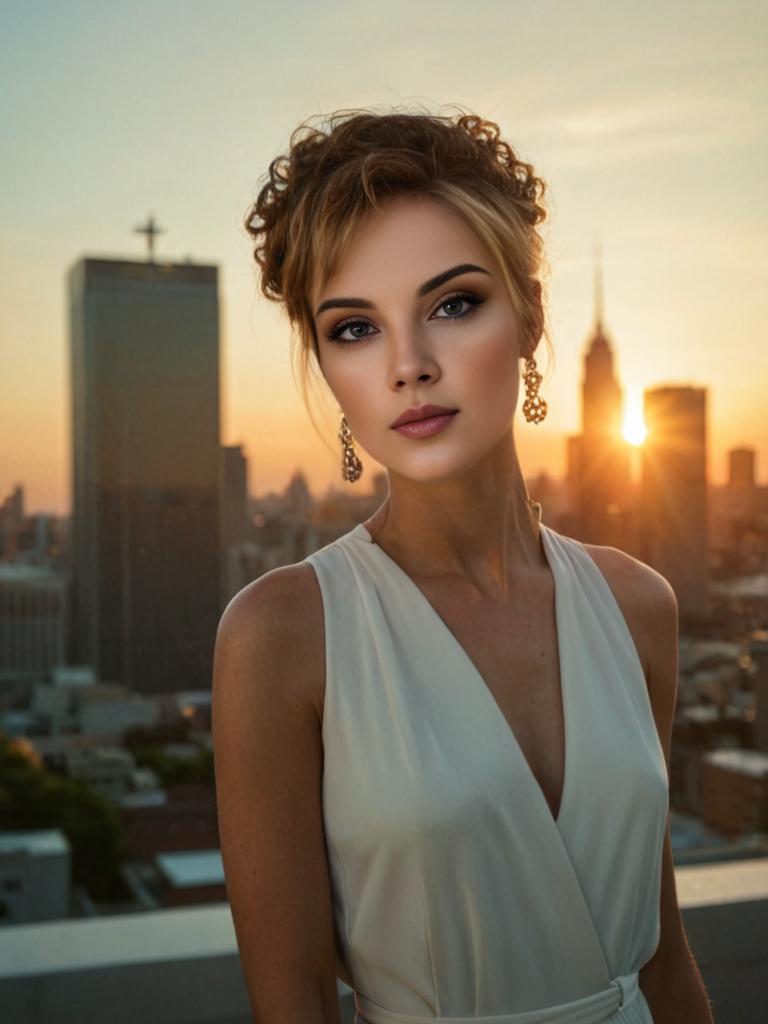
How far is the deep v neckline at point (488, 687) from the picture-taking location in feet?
3.33

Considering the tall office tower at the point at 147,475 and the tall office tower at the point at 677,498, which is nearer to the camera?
the tall office tower at the point at 147,475

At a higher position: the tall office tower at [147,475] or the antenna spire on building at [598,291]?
the antenna spire on building at [598,291]

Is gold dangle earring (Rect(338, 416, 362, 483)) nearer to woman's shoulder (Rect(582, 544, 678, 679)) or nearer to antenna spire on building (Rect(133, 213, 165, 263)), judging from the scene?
woman's shoulder (Rect(582, 544, 678, 679))

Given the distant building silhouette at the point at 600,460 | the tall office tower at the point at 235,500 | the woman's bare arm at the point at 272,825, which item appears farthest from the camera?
the distant building silhouette at the point at 600,460

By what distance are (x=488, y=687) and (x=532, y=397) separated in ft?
1.04

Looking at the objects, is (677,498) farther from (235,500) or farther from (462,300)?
(462,300)

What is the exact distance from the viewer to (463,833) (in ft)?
3.16

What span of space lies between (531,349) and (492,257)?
13 centimetres

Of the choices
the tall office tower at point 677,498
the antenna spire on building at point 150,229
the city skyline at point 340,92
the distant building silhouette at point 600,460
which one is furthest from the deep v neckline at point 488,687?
the antenna spire on building at point 150,229

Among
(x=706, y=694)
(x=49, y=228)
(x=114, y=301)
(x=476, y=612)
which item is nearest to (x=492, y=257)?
(x=476, y=612)

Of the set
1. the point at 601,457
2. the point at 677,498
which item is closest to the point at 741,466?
the point at 677,498

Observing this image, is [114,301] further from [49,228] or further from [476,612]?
[476,612]

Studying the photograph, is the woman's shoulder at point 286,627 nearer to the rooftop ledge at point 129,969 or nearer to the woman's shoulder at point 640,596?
the woman's shoulder at point 640,596

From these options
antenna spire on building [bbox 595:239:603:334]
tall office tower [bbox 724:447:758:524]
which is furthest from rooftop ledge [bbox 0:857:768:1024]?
antenna spire on building [bbox 595:239:603:334]
